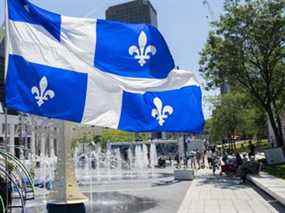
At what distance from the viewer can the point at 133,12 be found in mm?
12359

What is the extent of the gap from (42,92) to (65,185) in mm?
2578

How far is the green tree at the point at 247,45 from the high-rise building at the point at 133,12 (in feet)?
66.7

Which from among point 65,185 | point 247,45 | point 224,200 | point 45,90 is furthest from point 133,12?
point 247,45

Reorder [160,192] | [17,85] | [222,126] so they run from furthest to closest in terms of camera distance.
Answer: [222,126]
[160,192]
[17,85]

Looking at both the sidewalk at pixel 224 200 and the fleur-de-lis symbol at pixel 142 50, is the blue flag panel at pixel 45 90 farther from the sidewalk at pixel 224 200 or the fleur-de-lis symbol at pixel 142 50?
the sidewalk at pixel 224 200

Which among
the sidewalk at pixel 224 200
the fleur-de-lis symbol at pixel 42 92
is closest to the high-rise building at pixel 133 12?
the fleur-de-lis symbol at pixel 42 92

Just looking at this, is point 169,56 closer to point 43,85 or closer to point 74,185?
point 43,85

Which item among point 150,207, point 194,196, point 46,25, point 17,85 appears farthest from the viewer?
point 194,196

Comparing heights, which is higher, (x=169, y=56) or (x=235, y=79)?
(x=235, y=79)

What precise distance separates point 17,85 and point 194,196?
13613 millimetres

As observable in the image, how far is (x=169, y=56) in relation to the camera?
8359mm

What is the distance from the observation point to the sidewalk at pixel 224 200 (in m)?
15.9

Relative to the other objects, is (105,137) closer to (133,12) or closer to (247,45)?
(247,45)

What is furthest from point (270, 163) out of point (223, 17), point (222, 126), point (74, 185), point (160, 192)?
point (222, 126)
